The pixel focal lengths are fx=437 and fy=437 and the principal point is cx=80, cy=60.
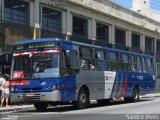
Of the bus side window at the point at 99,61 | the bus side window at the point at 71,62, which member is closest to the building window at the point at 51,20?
the bus side window at the point at 99,61

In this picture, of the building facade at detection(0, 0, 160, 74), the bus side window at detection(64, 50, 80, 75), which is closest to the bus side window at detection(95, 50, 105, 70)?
the bus side window at detection(64, 50, 80, 75)

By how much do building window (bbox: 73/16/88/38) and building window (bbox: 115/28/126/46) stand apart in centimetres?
621

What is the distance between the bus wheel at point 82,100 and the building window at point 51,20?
13159 millimetres

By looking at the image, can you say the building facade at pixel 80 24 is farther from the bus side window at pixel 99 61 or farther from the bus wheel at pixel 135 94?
the bus wheel at pixel 135 94

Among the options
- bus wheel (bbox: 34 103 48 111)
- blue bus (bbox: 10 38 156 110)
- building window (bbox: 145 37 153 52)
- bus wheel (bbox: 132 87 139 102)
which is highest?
building window (bbox: 145 37 153 52)

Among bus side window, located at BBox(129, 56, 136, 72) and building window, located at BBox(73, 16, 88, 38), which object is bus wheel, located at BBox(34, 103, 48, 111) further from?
building window, located at BBox(73, 16, 88, 38)

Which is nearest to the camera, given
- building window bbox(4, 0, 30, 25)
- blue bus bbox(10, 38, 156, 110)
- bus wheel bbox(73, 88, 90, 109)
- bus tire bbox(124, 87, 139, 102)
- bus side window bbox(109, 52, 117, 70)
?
blue bus bbox(10, 38, 156, 110)

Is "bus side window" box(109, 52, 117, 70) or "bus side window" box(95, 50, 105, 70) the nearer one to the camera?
"bus side window" box(95, 50, 105, 70)

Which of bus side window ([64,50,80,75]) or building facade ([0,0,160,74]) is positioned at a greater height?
building facade ([0,0,160,74])

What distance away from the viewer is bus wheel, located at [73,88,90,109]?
2048 centimetres

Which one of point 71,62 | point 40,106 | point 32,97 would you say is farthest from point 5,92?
point 71,62

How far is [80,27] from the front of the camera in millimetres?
38812

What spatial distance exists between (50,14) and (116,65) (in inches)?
438

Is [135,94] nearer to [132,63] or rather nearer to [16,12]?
[132,63]
